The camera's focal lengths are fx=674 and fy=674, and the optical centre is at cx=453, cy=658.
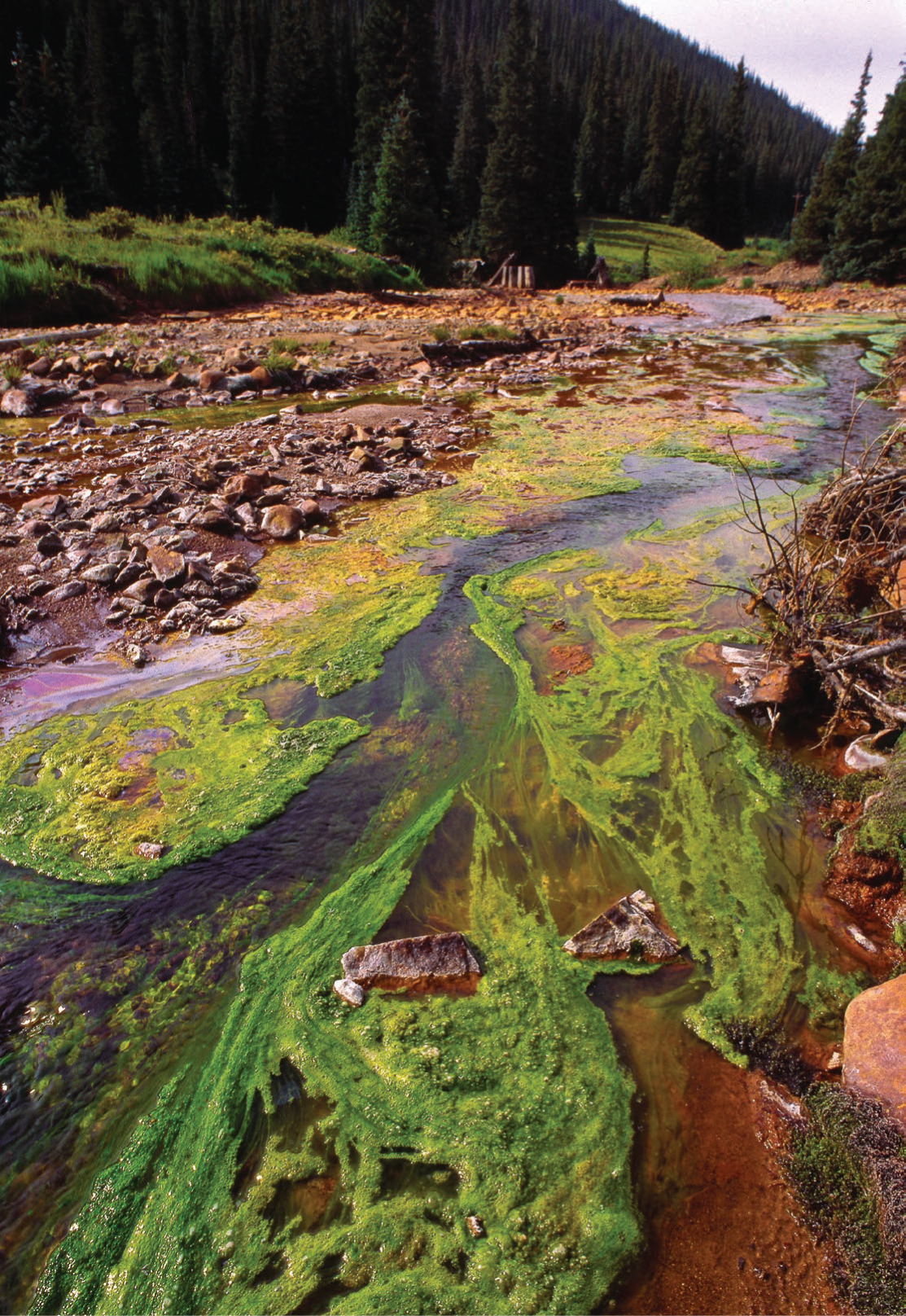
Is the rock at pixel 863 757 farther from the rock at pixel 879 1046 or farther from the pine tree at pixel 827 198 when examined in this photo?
the pine tree at pixel 827 198

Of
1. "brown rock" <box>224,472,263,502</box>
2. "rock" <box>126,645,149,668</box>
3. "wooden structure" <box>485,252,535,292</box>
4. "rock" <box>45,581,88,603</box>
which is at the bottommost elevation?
"rock" <box>126,645,149,668</box>

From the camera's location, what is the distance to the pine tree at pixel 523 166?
28891 mm

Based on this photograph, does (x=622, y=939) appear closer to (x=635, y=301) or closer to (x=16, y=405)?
(x=16, y=405)

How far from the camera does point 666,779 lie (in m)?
3.88

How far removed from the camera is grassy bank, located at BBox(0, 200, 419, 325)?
14.2 meters

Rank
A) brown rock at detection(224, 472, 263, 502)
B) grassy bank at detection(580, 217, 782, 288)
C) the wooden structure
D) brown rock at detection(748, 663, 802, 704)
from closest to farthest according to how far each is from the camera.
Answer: brown rock at detection(748, 663, 802, 704)
brown rock at detection(224, 472, 263, 502)
the wooden structure
grassy bank at detection(580, 217, 782, 288)

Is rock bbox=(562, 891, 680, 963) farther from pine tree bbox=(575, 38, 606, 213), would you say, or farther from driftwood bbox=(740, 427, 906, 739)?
pine tree bbox=(575, 38, 606, 213)

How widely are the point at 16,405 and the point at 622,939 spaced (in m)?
11.4

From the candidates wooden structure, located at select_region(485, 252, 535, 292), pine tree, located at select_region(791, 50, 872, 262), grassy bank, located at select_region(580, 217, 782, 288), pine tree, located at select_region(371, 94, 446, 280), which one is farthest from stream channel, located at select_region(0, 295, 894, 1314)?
pine tree, located at select_region(791, 50, 872, 262)

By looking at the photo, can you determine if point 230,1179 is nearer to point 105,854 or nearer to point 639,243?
point 105,854

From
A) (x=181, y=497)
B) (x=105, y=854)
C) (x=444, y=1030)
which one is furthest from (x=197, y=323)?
(x=444, y=1030)

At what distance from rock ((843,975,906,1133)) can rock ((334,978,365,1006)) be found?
173 centimetres

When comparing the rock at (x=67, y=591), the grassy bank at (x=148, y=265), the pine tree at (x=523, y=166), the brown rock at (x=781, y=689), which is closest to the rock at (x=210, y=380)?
the grassy bank at (x=148, y=265)

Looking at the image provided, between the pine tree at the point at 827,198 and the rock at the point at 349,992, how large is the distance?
149 feet
